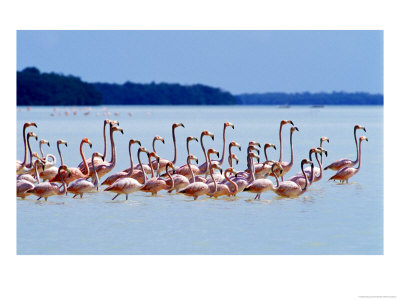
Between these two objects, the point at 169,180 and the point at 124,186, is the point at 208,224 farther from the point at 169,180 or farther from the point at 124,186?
the point at 169,180

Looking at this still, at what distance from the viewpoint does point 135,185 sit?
11.9m

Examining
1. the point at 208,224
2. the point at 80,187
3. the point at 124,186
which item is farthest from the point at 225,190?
the point at 80,187

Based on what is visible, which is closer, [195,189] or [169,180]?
[195,189]

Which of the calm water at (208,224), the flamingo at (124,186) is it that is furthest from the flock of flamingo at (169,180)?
the calm water at (208,224)

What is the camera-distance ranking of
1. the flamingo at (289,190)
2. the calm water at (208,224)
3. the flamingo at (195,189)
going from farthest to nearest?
the flamingo at (289,190), the flamingo at (195,189), the calm water at (208,224)

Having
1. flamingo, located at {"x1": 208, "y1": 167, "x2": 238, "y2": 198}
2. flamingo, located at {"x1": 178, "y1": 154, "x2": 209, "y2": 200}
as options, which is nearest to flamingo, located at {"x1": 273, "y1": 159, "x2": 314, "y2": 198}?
flamingo, located at {"x1": 208, "y1": 167, "x2": 238, "y2": 198}

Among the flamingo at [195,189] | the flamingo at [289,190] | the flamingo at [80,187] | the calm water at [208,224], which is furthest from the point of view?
the flamingo at [80,187]

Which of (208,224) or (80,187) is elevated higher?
(80,187)

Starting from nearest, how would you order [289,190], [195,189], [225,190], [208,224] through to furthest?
[208,224]
[195,189]
[289,190]
[225,190]

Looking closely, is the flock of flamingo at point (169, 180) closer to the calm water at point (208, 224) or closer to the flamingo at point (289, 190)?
the flamingo at point (289, 190)
